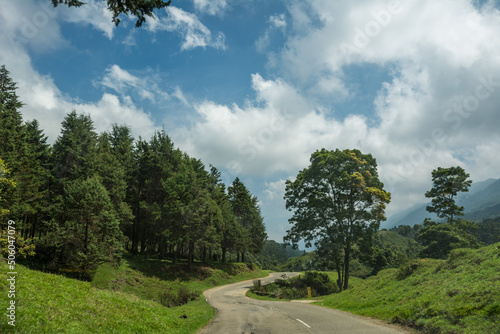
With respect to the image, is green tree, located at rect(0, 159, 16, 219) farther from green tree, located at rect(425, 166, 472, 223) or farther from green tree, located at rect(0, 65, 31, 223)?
green tree, located at rect(425, 166, 472, 223)

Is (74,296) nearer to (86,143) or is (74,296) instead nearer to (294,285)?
(86,143)

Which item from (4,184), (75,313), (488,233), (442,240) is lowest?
(75,313)

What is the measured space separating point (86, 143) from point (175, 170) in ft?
61.2

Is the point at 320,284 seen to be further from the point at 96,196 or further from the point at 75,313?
the point at 75,313

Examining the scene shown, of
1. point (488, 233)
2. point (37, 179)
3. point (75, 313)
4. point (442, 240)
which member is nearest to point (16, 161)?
point (37, 179)

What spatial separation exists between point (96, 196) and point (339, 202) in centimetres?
2843

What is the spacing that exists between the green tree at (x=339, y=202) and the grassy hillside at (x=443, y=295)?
30.2 feet

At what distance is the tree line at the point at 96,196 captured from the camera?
27859mm

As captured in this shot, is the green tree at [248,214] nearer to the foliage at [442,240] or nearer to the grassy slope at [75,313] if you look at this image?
the foliage at [442,240]

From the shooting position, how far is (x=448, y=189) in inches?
1848

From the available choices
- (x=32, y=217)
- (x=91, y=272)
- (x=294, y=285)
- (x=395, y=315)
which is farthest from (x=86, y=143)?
(x=395, y=315)

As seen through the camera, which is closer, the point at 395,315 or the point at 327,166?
the point at 395,315

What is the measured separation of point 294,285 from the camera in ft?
134

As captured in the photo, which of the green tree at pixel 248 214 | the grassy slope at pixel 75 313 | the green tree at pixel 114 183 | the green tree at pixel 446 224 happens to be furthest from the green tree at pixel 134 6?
the green tree at pixel 248 214
